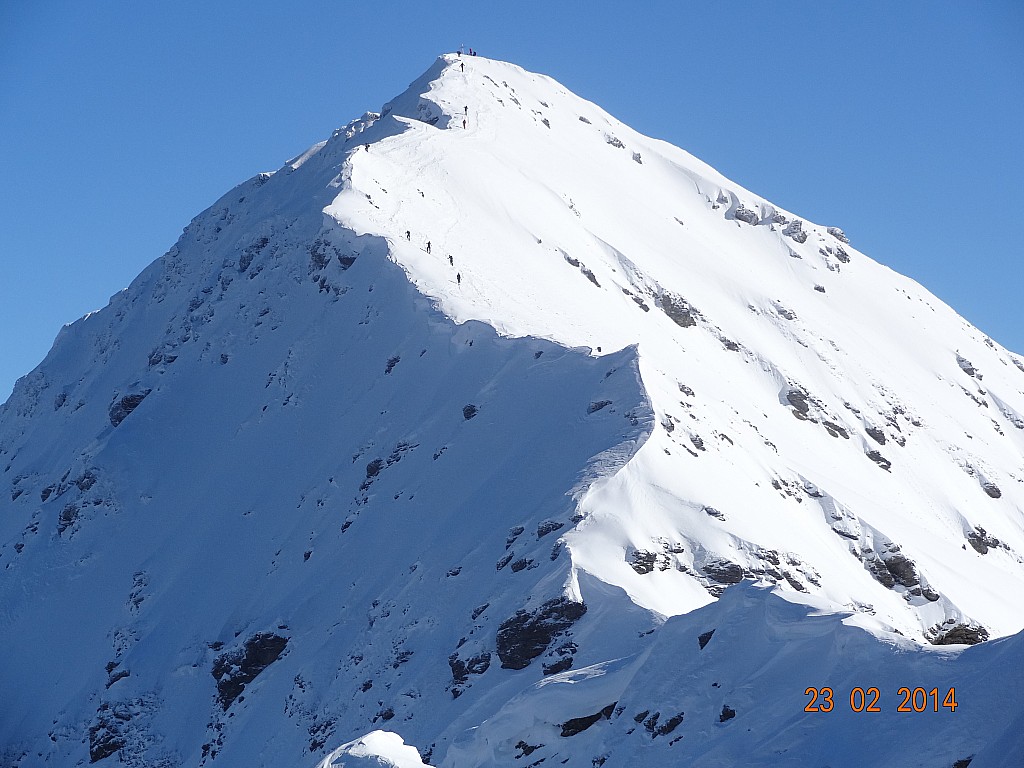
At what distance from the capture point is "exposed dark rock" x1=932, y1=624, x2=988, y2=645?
43781 mm

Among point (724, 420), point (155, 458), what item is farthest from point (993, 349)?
point (155, 458)

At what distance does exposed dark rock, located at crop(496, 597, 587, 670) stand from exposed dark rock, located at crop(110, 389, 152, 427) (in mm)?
41394

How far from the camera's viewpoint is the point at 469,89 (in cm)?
9694

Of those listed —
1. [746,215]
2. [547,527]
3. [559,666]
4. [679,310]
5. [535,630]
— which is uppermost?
[746,215]

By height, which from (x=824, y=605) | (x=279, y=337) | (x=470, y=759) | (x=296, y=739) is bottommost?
(x=824, y=605)

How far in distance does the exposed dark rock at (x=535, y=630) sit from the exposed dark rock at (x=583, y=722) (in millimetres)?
7977

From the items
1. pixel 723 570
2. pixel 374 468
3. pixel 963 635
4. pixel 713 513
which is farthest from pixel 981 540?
pixel 374 468

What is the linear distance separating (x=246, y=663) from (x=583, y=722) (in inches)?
918

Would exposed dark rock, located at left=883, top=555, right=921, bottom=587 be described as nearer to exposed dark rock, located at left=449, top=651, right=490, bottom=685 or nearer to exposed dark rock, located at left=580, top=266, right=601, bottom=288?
exposed dark rock, located at left=449, top=651, right=490, bottom=685

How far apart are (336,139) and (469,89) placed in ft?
42.0

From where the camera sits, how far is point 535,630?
110 ft

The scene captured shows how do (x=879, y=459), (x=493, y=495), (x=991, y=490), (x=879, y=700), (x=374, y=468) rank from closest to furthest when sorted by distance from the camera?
(x=879, y=700)
(x=493, y=495)
(x=374, y=468)
(x=879, y=459)
(x=991, y=490)

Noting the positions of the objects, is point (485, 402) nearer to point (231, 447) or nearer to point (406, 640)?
point (406, 640)

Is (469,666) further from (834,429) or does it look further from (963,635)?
(834,429)
